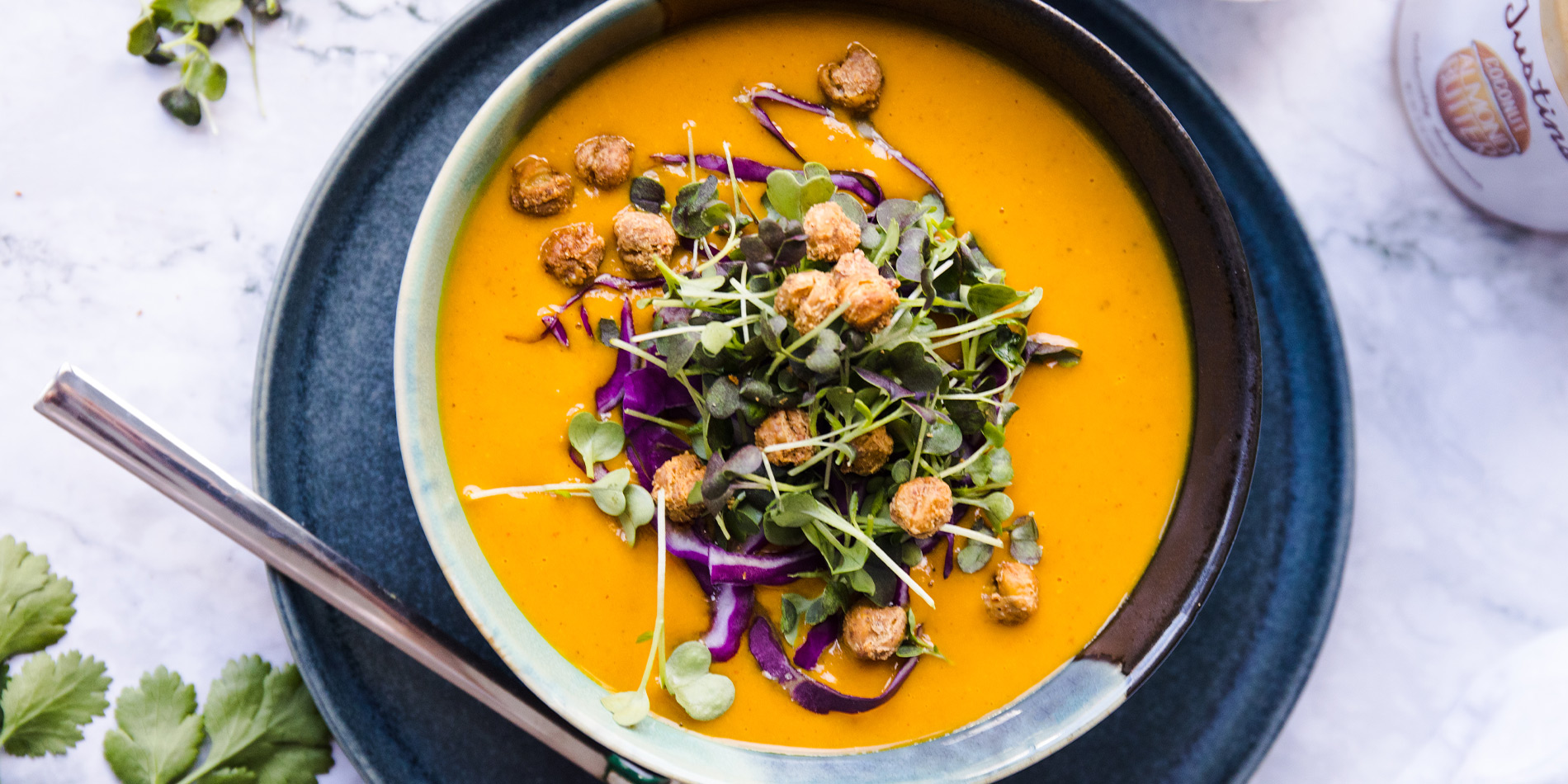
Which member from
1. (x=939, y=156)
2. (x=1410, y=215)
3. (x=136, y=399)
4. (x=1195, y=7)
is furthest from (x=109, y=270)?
(x=1410, y=215)

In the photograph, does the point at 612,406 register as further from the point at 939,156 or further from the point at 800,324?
the point at 939,156

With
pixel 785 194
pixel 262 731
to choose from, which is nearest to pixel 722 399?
pixel 785 194

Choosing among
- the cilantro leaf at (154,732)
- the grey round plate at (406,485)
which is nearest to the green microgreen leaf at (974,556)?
the grey round plate at (406,485)

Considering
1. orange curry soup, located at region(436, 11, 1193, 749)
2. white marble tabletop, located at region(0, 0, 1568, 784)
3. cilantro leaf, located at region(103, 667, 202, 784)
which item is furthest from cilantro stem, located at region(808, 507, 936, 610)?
cilantro leaf, located at region(103, 667, 202, 784)

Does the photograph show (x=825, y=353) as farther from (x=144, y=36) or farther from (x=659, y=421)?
(x=144, y=36)

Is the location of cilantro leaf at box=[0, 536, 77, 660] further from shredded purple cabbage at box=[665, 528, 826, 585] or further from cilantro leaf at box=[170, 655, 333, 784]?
shredded purple cabbage at box=[665, 528, 826, 585]

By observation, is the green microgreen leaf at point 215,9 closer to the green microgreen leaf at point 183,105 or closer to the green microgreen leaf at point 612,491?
the green microgreen leaf at point 183,105
